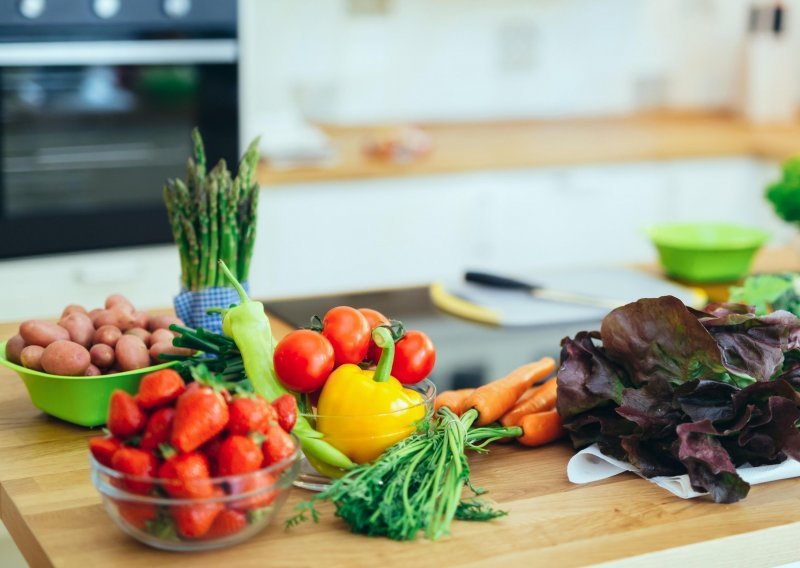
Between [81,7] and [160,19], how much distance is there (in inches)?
8.6

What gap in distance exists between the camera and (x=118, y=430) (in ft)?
3.98

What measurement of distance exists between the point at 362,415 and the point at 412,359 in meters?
0.12

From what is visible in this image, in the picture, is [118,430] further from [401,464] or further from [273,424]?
[401,464]

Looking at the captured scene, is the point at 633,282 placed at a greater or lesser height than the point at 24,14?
lesser

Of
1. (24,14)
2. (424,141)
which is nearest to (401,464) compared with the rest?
(24,14)

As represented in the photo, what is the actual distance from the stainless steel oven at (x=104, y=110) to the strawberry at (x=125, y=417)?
6.52ft

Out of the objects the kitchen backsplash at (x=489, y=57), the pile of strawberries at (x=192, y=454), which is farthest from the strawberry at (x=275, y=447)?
the kitchen backsplash at (x=489, y=57)

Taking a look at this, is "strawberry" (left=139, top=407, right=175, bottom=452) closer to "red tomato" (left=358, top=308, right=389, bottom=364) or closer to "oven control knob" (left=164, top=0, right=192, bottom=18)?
"red tomato" (left=358, top=308, right=389, bottom=364)

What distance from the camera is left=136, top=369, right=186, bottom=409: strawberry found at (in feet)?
3.97

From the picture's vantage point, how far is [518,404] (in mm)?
1616

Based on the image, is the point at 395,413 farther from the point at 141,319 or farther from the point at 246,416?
the point at 141,319

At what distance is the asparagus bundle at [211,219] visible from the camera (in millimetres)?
1812

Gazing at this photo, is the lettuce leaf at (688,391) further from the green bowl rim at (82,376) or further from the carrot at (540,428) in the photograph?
the green bowl rim at (82,376)

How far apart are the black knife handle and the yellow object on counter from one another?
0.96 metres
